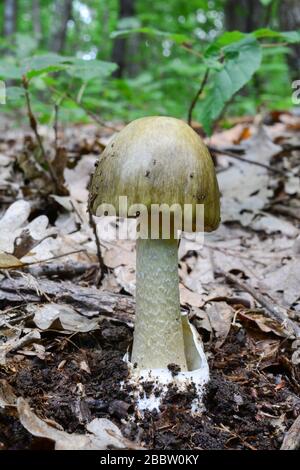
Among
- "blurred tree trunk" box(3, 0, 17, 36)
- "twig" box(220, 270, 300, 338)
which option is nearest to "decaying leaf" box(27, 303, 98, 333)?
"twig" box(220, 270, 300, 338)

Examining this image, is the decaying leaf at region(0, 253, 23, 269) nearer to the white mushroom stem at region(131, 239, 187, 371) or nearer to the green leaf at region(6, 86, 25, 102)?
the white mushroom stem at region(131, 239, 187, 371)

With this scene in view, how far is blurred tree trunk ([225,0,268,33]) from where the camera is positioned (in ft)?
42.5

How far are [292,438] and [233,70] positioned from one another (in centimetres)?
265

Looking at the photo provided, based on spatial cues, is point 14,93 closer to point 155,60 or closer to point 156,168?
point 156,168

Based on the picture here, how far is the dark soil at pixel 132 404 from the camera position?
2176 mm

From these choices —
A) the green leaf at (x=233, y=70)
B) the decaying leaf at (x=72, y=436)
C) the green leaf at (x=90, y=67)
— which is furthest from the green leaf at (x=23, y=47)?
the decaying leaf at (x=72, y=436)

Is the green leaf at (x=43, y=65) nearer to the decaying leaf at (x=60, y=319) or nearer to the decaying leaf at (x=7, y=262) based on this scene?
the decaying leaf at (x=7, y=262)

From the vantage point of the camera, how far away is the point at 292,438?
2.13 metres

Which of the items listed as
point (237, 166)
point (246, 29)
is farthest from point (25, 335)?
point (246, 29)

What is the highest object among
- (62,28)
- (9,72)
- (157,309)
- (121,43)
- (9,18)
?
(9,72)

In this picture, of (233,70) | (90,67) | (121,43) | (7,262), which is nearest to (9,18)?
(121,43)

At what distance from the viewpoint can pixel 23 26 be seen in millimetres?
37844

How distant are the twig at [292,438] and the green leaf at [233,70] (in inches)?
91.3

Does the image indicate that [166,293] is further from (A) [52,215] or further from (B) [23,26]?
(B) [23,26]
